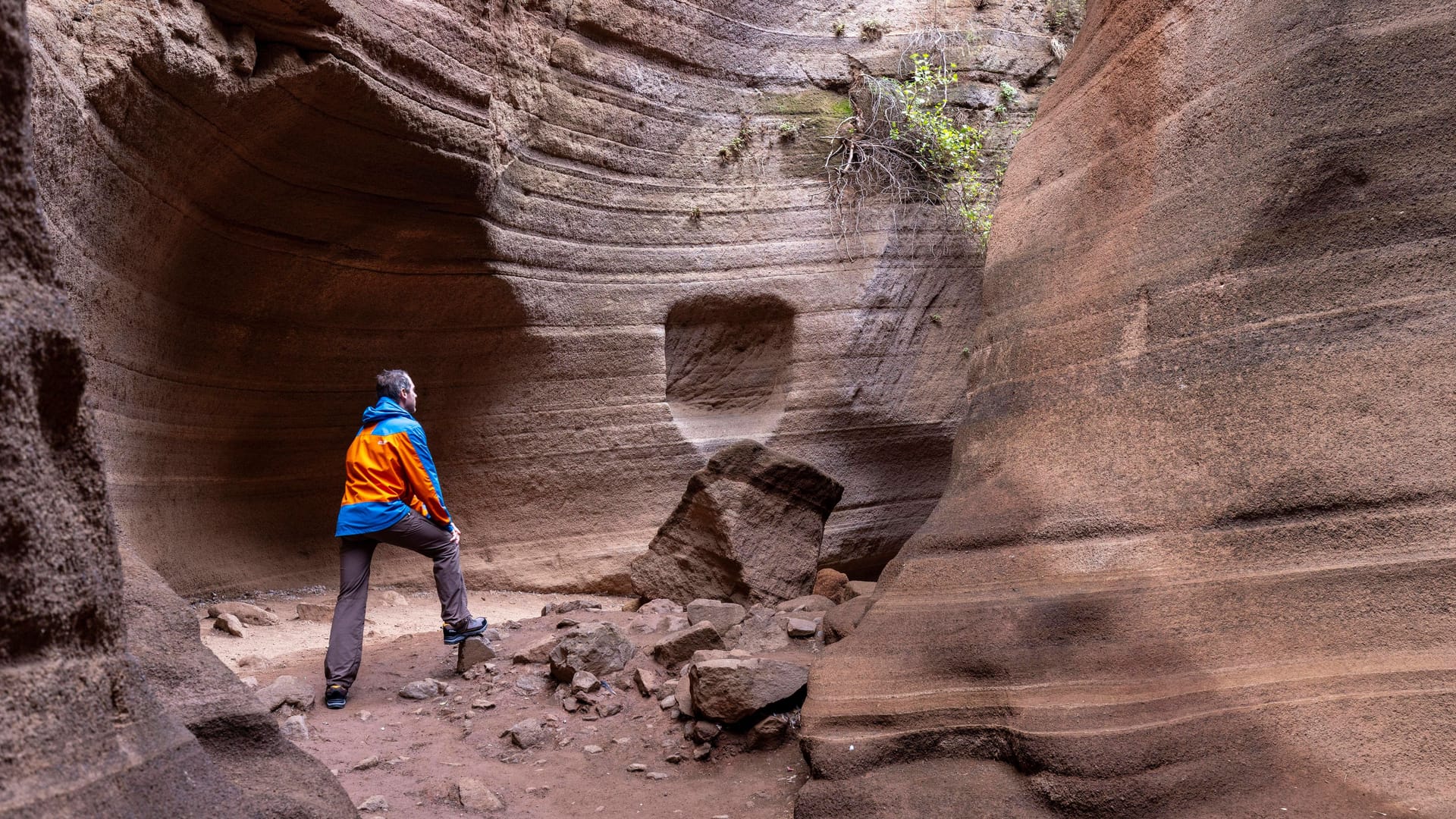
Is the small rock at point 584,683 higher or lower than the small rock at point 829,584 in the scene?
lower

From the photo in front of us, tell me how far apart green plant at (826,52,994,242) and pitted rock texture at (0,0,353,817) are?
800 centimetres

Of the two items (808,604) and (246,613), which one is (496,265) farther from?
(808,604)

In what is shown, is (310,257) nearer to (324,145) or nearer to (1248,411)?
(324,145)

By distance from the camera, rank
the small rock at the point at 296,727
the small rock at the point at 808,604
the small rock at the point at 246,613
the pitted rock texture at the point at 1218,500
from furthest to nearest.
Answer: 1. the small rock at the point at 246,613
2. the small rock at the point at 808,604
3. the small rock at the point at 296,727
4. the pitted rock texture at the point at 1218,500

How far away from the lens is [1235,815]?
2496 millimetres

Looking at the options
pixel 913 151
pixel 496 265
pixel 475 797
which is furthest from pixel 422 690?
pixel 913 151

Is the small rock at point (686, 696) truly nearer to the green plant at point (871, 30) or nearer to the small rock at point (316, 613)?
the small rock at point (316, 613)

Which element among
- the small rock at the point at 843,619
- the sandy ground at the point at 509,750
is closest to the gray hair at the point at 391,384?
the sandy ground at the point at 509,750

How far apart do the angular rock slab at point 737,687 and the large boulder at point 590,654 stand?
665 mm

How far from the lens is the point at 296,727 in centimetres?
389

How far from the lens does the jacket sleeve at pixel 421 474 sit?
4680 mm

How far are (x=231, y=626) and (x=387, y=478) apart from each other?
163 cm

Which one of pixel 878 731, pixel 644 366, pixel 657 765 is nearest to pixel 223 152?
pixel 644 366

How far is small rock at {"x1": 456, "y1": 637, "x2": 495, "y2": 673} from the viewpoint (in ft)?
15.4
